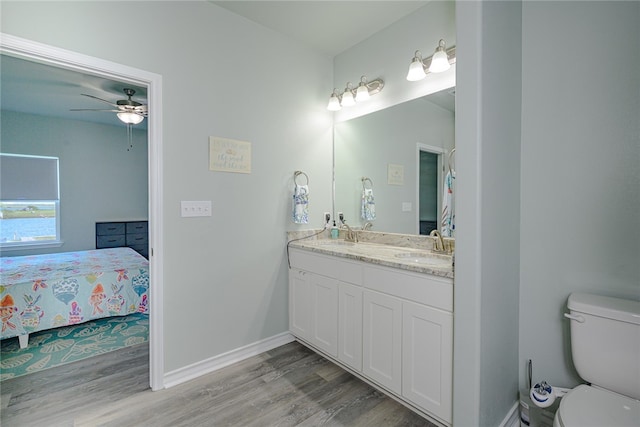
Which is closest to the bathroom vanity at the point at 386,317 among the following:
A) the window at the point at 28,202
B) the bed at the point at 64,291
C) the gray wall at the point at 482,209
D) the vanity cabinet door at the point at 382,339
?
the vanity cabinet door at the point at 382,339

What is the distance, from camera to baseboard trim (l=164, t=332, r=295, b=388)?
2039mm

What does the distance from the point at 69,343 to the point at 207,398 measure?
1.73 m

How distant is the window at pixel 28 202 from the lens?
4461mm

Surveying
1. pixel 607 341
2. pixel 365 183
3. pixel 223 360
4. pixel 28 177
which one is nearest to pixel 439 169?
pixel 365 183

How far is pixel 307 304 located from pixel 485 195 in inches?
63.2

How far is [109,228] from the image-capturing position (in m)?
5.12

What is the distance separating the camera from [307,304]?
7.91 ft

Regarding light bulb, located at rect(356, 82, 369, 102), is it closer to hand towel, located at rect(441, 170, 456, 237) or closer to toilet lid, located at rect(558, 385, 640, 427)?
hand towel, located at rect(441, 170, 456, 237)

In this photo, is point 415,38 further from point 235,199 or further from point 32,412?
point 32,412

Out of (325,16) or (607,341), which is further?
(325,16)

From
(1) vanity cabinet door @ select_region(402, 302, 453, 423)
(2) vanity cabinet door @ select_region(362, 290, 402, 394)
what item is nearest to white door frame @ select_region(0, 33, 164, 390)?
(2) vanity cabinet door @ select_region(362, 290, 402, 394)

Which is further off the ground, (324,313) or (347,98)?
(347,98)

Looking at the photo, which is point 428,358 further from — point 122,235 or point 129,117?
point 122,235

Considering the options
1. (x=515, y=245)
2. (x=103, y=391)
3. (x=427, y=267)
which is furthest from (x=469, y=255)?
(x=103, y=391)
